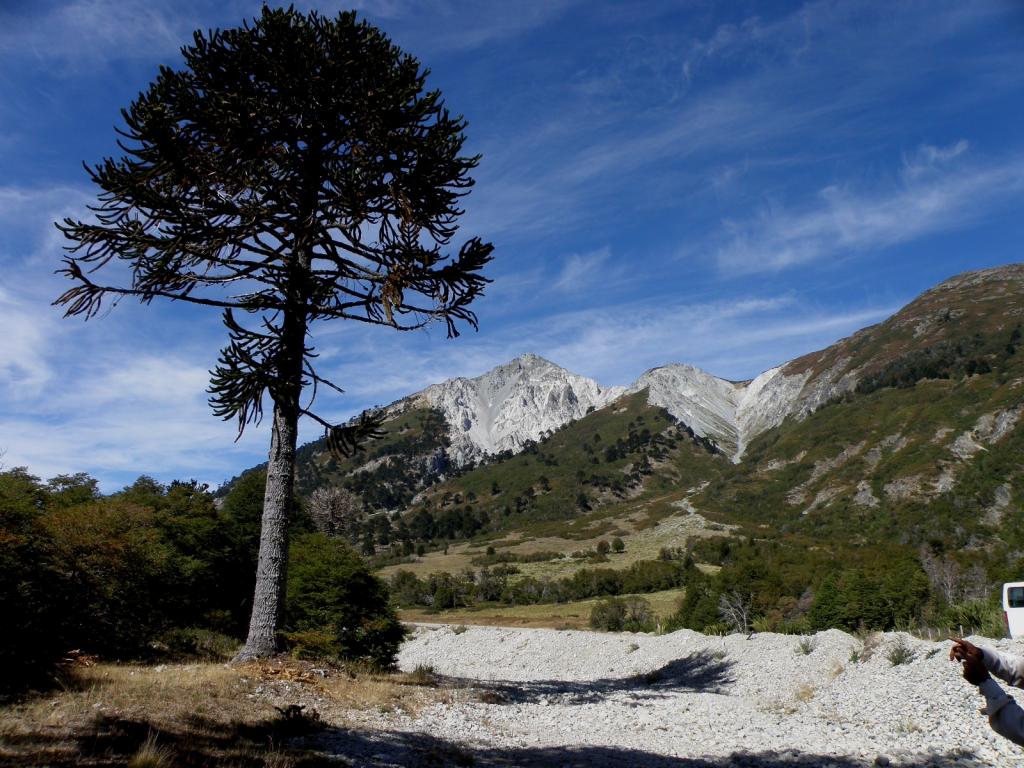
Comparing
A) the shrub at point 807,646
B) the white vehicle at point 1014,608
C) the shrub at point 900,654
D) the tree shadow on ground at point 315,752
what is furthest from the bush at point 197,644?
the white vehicle at point 1014,608

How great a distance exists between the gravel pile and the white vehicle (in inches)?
127

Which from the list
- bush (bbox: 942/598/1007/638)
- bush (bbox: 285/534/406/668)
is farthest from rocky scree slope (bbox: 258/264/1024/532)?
bush (bbox: 285/534/406/668)

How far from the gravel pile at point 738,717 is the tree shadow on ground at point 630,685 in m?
0.06

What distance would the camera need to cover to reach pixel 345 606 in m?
15.8

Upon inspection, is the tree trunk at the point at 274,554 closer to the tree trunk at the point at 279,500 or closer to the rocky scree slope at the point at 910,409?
the tree trunk at the point at 279,500

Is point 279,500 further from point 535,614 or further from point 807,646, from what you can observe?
point 535,614

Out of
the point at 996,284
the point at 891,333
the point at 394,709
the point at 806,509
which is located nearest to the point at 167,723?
the point at 394,709

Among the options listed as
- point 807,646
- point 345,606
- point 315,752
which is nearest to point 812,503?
point 807,646

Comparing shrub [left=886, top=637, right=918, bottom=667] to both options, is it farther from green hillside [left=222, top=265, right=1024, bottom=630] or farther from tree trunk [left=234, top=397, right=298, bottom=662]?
tree trunk [left=234, top=397, right=298, bottom=662]

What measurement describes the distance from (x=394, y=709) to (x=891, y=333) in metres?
176

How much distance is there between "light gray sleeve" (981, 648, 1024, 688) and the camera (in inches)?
125

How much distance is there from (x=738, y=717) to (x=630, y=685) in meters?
7.09

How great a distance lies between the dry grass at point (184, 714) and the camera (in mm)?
5184

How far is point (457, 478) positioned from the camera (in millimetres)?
185000
